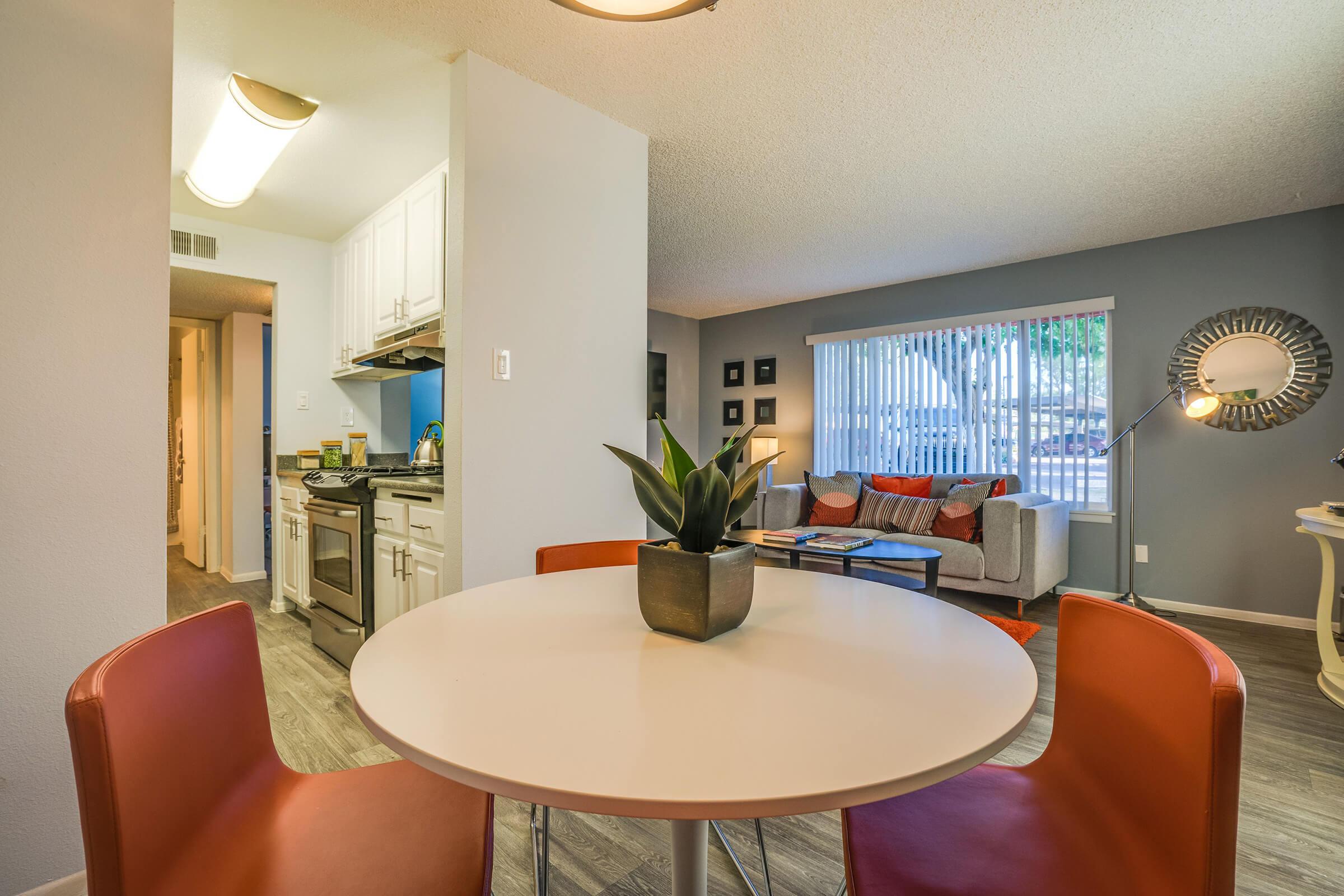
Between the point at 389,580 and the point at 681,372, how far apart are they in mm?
4569

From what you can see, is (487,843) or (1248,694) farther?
(1248,694)

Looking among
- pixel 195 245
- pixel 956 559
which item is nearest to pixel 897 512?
pixel 956 559

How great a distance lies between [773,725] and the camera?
64 centimetres

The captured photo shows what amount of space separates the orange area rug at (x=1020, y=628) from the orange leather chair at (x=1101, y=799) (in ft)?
8.19

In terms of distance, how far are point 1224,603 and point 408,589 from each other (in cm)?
471

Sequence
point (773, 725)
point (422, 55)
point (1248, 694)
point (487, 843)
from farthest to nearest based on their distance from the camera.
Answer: point (1248, 694), point (422, 55), point (487, 843), point (773, 725)

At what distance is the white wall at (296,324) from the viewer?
3.80 metres

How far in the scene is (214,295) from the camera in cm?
418

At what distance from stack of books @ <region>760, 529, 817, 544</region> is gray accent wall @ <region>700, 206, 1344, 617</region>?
2.08 meters

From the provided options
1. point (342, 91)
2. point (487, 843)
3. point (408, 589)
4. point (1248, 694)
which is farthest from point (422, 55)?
point (1248, 694)

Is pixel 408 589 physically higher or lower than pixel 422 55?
lower

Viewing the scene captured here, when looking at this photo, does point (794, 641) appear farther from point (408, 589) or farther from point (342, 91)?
point (342, 91)

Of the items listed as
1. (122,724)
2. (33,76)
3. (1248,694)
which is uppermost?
(33,76)

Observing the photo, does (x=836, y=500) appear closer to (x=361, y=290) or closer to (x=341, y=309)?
(x=361, y=290)
